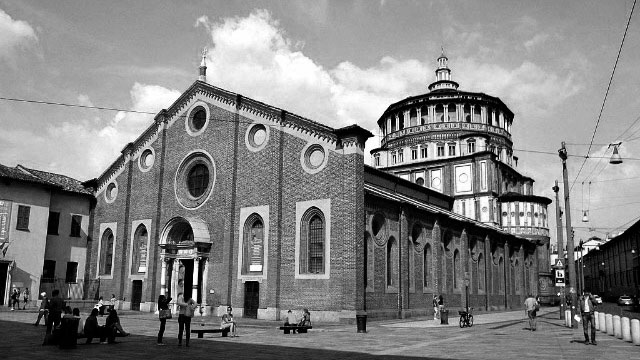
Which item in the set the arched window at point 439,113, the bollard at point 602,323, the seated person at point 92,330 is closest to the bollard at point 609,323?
the bollard at point 602,323

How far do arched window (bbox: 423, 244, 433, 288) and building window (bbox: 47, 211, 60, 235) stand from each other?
2589 centimetres

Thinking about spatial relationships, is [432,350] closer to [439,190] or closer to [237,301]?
[237,301]

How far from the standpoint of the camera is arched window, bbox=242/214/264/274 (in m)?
30.1

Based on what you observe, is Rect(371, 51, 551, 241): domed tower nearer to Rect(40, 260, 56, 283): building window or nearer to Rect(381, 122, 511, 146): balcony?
Rect(381, 122, 511, 146): balcony

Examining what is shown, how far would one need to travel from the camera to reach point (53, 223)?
38219mm

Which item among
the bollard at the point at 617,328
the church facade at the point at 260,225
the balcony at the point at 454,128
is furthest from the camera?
the balcony at the point at 454,128

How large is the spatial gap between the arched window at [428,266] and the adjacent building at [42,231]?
24.0m

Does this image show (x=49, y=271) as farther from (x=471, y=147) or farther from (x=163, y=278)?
(x=471, y=147)

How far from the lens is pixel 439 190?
2248 inches

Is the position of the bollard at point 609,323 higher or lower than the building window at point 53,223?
lower

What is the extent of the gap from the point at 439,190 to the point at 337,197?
31.9 m

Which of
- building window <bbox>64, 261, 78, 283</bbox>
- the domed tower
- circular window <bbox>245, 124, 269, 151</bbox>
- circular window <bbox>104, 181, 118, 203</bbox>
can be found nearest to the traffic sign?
circular window <bbox>245, 124, 269, 151</bbox>

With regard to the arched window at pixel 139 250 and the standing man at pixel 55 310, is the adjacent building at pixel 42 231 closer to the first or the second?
the arched window at pixel 139 250

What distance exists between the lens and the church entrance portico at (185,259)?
103 feet
